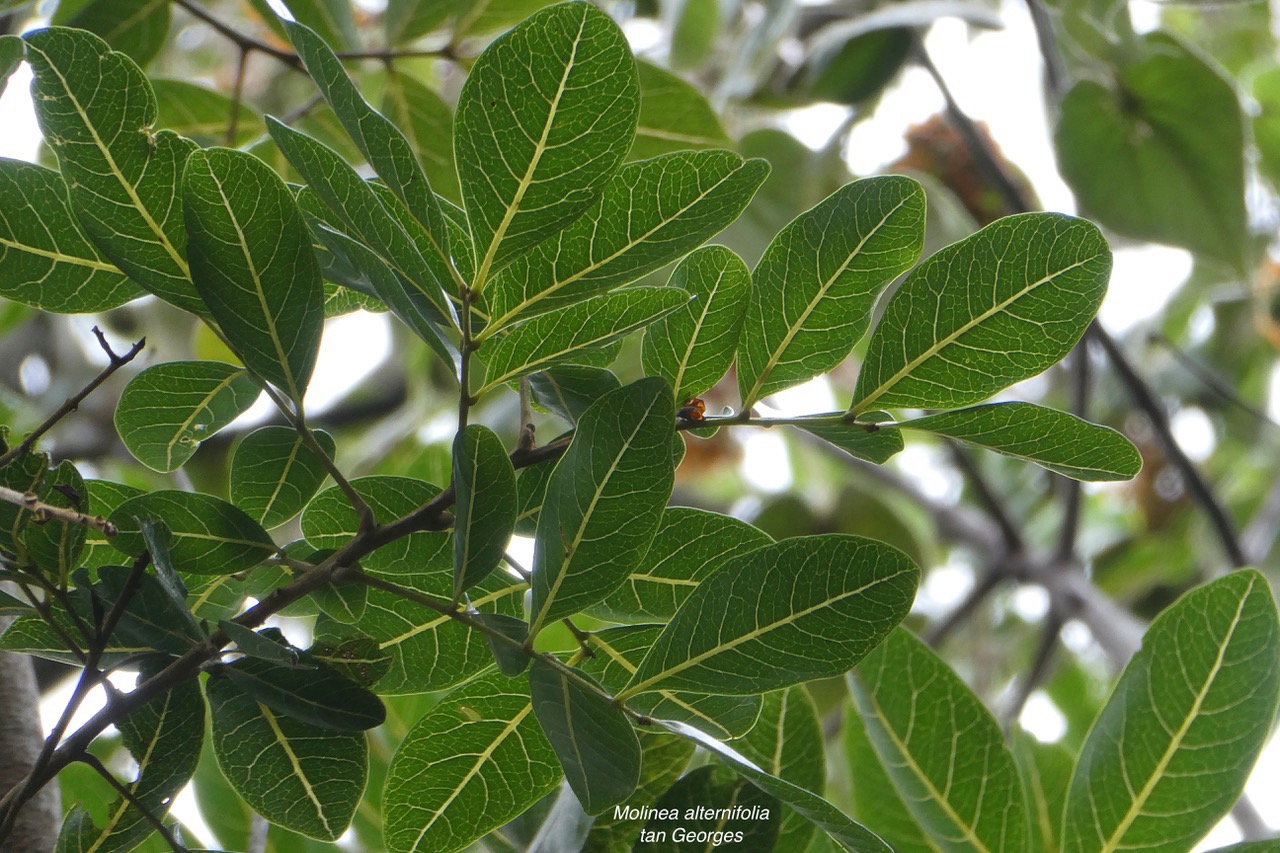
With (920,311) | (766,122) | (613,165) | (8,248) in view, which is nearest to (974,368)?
(920,311)

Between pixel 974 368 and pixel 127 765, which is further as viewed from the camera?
pixel 127 765

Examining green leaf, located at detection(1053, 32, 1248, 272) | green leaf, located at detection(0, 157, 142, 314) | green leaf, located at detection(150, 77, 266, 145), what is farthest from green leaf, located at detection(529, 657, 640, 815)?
green leaf, located at detection(1053, 32, 1248, 272)

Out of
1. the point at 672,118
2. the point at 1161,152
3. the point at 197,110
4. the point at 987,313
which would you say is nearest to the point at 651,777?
the point at 987,313

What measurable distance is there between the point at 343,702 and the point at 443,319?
0.50 ft

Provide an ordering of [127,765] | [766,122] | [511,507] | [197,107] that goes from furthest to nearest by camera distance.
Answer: [766,122] → [127,765] → [197,107] → [511,507]

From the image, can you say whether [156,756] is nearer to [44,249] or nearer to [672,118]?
[44,249]

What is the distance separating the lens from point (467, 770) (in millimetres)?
510

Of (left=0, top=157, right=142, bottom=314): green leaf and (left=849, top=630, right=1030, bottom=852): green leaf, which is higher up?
(left=0, top=157, right=142, bottom=314): green leaf

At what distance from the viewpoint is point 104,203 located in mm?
430

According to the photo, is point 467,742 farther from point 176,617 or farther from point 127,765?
point 127,765

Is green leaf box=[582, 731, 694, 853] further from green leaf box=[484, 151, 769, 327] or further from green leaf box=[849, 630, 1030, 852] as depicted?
green leaf box=[484, 151, 769, 327]

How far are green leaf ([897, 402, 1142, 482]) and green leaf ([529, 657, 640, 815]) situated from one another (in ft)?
0.56

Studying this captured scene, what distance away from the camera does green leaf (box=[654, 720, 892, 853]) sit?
0.40 metres

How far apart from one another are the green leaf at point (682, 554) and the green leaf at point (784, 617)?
A: 0.23 feet
